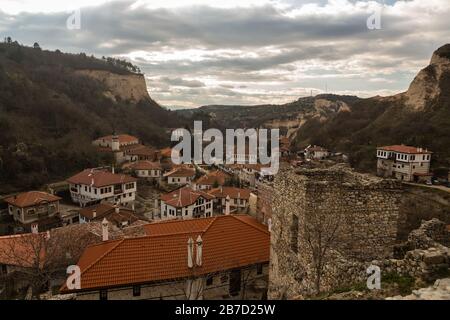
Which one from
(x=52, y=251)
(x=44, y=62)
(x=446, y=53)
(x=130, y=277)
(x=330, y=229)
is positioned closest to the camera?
(x=330, y=229)

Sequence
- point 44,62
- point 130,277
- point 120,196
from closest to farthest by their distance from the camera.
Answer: point 130,277 → point 120,196 → point 44,62

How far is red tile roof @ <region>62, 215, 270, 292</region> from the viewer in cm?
1334

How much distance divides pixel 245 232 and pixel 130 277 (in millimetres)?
5500

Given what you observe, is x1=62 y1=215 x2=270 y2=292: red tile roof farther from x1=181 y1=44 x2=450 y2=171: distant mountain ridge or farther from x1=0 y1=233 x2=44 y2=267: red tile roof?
x1=181 y1=44 x2=450 y2=171: distant mountain ridge

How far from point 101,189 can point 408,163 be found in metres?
43.8

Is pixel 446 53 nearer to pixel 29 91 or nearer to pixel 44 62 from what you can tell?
pixel 29 91

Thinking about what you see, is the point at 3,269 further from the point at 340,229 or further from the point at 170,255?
the point at 340,229

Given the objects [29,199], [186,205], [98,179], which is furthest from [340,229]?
[98,179]

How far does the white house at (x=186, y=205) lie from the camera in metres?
43.1

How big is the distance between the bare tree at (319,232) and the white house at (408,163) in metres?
50.6

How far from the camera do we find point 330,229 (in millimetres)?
8320

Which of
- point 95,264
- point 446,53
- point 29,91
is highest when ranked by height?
point 446,53
